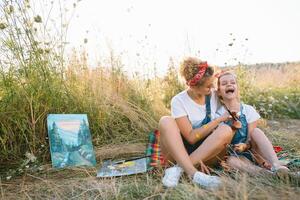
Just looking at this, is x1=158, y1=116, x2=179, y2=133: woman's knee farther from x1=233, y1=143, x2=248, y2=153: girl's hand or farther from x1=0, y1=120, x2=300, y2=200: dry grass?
x1=233, y1=143, x2=248, y2=153: girl's hand

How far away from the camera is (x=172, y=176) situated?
8.28ft

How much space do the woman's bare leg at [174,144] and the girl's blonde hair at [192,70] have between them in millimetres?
330

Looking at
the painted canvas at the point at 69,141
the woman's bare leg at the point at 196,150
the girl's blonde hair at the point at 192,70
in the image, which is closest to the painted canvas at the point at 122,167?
the painted canvas at the point at 69,141

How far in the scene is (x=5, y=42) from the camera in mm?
3232

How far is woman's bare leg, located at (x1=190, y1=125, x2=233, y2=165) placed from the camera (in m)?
2.67

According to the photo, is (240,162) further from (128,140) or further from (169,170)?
(128,140)

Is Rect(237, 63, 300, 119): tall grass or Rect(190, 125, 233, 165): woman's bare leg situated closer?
Rect(190, 125, 233, 165): woman's bare leg

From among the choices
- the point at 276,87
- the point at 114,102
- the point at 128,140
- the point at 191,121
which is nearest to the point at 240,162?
the point at 191,121

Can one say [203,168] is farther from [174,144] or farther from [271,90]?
[271,90]

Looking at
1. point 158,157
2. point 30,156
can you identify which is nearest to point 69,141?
point 30,156

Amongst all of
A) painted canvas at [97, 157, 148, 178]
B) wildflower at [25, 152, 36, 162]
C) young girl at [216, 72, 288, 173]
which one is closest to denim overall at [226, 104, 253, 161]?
young girl at [216, 72, 288, 173]

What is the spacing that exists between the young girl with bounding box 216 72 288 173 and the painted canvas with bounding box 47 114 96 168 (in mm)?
1088

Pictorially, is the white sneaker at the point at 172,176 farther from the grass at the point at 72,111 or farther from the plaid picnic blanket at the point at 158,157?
the plaid picnic blanket at the point at 158,157

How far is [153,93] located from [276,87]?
3.15m
